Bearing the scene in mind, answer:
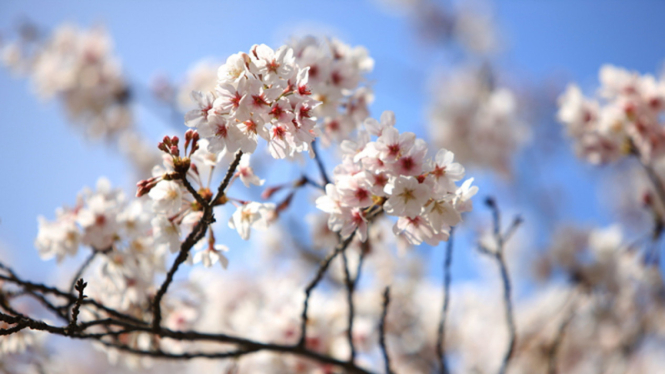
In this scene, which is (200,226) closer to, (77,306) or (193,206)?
(193,206)

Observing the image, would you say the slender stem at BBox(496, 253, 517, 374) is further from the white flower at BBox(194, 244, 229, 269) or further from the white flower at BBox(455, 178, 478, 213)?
the white flower at BBox(194, 244, 229, 269)

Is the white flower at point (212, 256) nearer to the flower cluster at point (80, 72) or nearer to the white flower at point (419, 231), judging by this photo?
the white flower at point (419, 231)

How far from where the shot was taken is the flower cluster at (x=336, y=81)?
1.87 meters

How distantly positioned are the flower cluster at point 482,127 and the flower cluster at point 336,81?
3523mm

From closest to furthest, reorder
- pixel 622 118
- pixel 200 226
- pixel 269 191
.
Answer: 1. pixel 200 226
2. pixel 269 191
3. pixel 622 118

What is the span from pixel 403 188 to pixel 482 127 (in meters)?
4.33

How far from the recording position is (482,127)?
5.18 meters

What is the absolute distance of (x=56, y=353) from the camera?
226 centimetres

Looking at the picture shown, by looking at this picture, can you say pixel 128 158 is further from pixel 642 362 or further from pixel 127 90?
pixel 642 362

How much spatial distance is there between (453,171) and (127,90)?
17.6 ft

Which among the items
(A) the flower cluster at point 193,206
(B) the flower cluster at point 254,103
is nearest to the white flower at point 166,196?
(A) the flower cluster at point 193,206

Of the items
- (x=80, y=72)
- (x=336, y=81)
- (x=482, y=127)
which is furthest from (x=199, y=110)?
(x=80, y=72)

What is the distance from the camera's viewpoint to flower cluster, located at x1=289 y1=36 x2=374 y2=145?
1870 millimetres

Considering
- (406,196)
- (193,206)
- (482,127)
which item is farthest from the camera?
(482,127)
